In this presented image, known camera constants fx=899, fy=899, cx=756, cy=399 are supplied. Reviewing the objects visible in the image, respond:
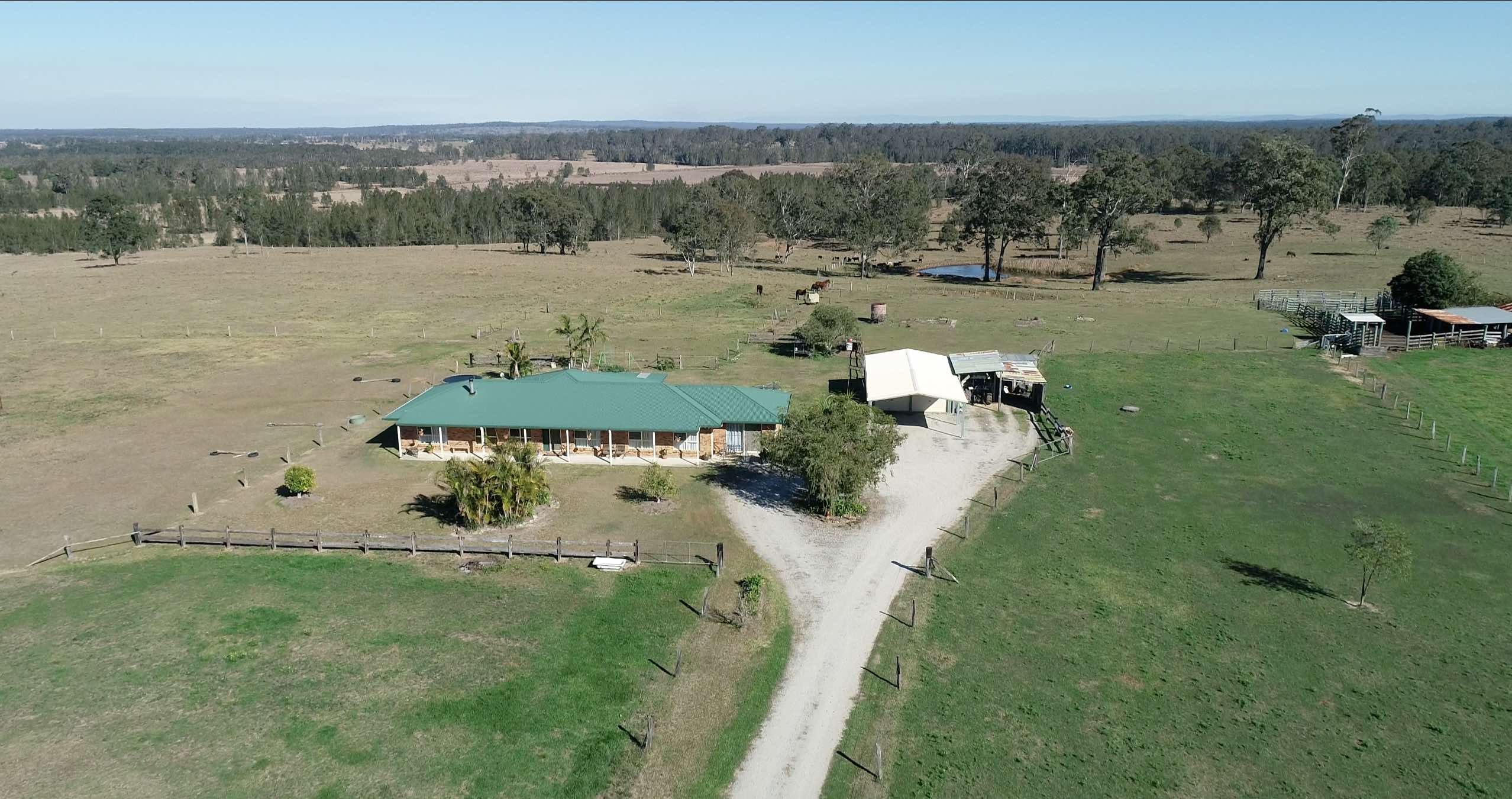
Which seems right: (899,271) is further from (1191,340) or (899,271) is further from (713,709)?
(713,709)

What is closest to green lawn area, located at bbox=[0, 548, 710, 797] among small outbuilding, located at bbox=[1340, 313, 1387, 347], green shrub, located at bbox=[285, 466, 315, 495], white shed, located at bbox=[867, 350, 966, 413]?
green shrub, located at bbox=[285, 466, 315, 495]

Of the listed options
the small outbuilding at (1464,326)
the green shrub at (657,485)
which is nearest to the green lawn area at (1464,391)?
the small outbuilding at (1464,326)

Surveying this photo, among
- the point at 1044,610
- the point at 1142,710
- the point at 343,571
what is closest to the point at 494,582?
the point at 343,571

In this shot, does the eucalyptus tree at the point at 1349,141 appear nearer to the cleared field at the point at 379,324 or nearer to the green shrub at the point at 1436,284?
the cleared field at the point at 379,324

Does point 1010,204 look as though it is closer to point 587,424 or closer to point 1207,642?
point 587,424

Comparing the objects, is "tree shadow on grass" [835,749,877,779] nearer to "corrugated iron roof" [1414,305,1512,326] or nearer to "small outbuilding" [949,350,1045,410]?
"small outbuilding" [949,350,1045,410]
